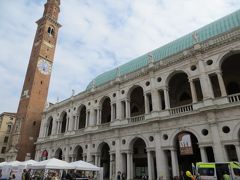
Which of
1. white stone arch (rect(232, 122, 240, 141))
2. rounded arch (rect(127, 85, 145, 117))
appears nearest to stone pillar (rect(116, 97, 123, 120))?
rounded arch (rect(127, 85, 145, 117))

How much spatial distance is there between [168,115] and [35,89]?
31.9 meters

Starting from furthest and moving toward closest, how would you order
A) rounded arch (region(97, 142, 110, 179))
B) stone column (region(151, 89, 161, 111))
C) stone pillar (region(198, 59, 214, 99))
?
rounded arch (region(97, 142, 110, 179)), stone column (region(151, 89, 161, 111)), stone pillar (region(198, 59, 214, 99))

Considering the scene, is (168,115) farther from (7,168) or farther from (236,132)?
(7,168)

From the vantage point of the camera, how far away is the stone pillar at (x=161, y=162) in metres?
20.4

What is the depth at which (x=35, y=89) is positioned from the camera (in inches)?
1695

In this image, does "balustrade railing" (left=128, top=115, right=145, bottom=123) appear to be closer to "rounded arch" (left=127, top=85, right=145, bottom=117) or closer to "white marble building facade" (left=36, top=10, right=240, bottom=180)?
"white marble building facade" (left=36, top=10, right=240, bottom=180)

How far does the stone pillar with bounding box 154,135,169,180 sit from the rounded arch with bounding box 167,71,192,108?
270 inches

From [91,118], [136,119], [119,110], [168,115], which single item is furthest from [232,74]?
[91,118]

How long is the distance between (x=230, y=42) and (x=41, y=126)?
36.8 m

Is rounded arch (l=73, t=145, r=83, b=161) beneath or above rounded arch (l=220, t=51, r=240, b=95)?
beneath

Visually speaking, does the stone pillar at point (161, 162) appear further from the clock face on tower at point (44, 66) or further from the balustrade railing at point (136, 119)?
the clock face on tower at point (44, 66)

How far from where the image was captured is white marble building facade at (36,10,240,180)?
1847 cm

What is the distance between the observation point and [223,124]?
58.9ft

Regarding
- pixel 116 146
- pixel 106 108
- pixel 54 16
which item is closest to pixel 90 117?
pixel 106 108
